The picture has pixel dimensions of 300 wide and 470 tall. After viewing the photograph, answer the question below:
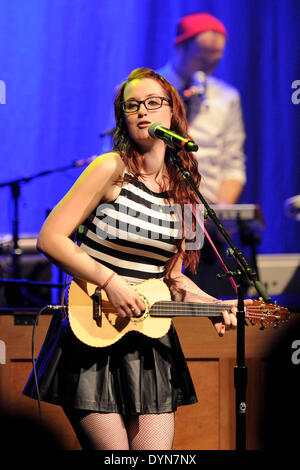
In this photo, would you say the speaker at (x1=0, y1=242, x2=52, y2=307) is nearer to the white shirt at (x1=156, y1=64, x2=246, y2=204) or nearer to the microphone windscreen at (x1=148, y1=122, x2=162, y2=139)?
the white shirt at (x1=156, y1=64, x2=246, y2=204)

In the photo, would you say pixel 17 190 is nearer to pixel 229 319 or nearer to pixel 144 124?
A: pixel 144 124

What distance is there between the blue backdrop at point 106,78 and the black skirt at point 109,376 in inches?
Answer: 129

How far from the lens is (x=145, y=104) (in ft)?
7.84

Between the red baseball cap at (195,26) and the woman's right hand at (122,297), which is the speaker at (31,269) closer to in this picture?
the red baseball cap at (195,26)

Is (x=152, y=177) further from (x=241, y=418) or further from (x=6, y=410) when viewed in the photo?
(x=6, y=410)

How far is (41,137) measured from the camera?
5.77m

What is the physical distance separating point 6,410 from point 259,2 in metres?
4.43

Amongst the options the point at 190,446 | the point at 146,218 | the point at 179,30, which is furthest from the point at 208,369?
the point at 179,30

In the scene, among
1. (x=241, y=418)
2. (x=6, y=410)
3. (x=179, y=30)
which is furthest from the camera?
(x=179, y=30)

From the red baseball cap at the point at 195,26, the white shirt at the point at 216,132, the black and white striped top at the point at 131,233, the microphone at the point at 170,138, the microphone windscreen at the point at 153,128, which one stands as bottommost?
the black and white striped top at the point at 131,233

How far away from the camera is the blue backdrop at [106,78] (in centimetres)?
568

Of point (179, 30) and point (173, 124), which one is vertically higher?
point (179, 30)

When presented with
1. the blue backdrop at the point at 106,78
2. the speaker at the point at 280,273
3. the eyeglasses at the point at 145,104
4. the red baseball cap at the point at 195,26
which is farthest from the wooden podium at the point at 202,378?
the red baseball cap at the point at 195,26

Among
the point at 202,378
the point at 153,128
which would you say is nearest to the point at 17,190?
the point at 202,378
